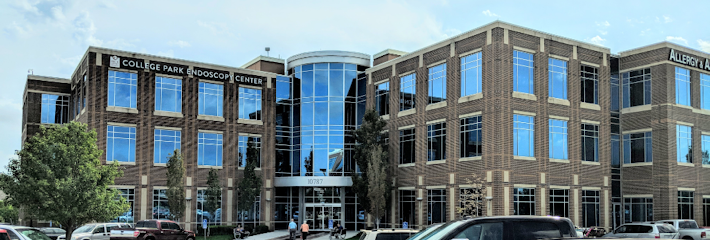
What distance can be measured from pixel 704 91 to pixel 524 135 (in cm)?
1492

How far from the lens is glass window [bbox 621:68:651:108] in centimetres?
4075

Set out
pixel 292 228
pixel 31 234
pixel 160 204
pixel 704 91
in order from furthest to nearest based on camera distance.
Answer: pixel 160 204
pixel 704 91
pixel 292 228
pixel 31 234

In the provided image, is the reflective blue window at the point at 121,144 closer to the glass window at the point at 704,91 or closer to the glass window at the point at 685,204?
the glass window at the point at 685,204

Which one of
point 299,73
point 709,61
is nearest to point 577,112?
A: point 709,61

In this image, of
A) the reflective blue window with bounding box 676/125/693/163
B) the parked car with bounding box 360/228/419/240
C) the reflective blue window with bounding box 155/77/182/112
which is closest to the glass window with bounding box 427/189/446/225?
the reflective blue window with bounding box 676/125/693/163

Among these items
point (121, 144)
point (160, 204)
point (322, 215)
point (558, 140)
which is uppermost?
point (558, 140)

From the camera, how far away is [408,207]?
141 ft

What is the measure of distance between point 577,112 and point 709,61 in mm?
11222

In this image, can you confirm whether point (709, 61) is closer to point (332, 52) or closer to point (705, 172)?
point (705, 172)

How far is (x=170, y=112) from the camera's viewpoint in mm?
46000

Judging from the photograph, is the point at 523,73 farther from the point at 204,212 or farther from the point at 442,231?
the point at 442,231

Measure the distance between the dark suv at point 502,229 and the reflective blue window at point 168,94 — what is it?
124 ft

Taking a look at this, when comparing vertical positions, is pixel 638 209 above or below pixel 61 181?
below

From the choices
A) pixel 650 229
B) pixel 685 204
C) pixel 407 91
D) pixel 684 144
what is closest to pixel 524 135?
pixel 407 91
